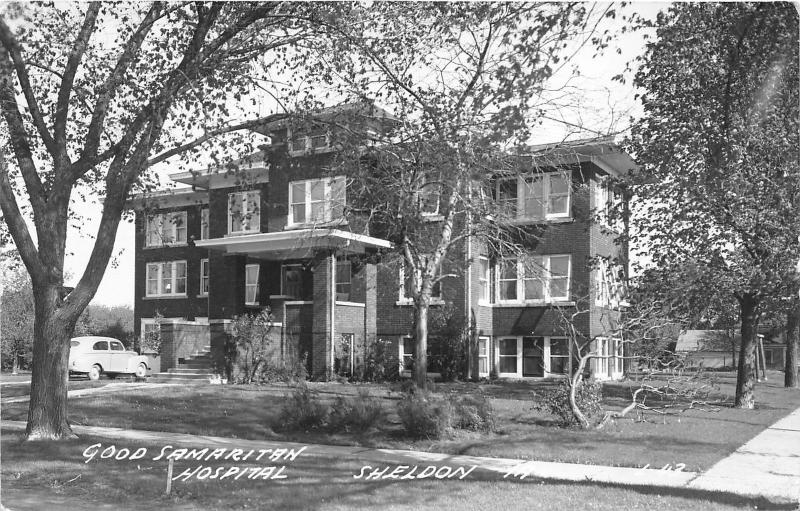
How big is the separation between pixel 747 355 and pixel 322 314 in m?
13.6

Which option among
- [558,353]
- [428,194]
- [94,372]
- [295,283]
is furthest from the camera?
[94,372]

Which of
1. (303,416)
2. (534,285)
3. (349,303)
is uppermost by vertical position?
(534,285)

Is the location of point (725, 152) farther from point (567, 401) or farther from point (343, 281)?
point (343, 281)

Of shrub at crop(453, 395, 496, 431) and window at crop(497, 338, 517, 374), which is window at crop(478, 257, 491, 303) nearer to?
window at crop(497, 338, 517, 374)

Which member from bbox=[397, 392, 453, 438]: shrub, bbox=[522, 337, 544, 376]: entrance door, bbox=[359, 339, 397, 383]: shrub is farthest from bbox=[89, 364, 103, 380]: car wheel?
bbox=[397, 392, 453, 438]: shrub

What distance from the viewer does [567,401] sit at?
52.6ft

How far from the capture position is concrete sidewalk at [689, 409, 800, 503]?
33.8 ft

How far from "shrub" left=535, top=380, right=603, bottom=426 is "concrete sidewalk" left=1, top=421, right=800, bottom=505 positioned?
3836 millimetres

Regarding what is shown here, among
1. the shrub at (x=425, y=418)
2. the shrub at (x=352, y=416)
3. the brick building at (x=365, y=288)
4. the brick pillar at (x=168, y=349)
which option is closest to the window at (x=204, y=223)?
the brick building at (x=365, y=288)

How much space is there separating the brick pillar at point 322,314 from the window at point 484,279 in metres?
6.01

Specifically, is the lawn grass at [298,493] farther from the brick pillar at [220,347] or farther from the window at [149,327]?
the window at [149,327]

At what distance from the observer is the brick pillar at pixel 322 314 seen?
2766 cm

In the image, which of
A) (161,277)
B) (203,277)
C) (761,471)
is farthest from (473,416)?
(161,277)

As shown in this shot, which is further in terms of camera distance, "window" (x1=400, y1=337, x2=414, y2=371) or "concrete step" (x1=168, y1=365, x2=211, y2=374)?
"window" (x1=400, y1=337, x2=414, y2=371)
